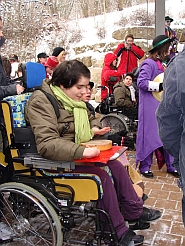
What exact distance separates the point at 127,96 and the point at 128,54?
202 cm

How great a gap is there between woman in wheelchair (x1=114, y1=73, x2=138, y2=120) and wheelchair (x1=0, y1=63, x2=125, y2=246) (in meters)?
3.13

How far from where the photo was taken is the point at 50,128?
94.1 inches

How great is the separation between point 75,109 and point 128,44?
17.0 feet

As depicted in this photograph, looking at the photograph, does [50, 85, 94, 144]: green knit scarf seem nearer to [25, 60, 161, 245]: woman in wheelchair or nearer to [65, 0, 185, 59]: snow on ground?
[25, 60, 161, 245]: woman in wheelchair

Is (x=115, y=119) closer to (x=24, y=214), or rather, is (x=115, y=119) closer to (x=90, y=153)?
(x=24, y=214)

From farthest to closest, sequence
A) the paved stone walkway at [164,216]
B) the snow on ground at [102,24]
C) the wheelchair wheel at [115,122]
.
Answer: the snow on ground at [102,24] < the wheelchair wheel at [115,122] < the paved stone walkway at [164,216]

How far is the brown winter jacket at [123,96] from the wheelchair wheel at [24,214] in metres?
3.16

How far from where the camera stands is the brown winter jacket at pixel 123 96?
564cm

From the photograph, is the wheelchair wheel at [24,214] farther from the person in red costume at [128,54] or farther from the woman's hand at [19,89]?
the person in red costume at [128,54]

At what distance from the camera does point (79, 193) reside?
2.38 m

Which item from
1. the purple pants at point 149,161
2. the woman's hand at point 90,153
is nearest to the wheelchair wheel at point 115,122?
the purple pants at point 149,161

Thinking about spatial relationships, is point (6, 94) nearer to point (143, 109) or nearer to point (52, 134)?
point (52, 134)

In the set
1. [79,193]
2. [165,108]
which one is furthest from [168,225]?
[165,108]

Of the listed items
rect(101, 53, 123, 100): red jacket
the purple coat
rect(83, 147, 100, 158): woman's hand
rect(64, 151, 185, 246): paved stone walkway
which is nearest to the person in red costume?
rect(101, 53, 123, 100): red jacket
